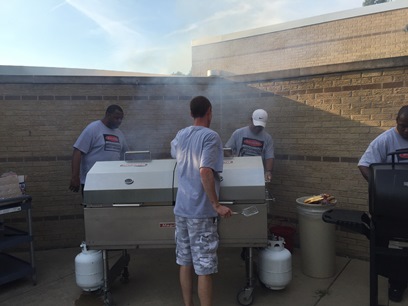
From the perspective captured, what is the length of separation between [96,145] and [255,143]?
1.89m

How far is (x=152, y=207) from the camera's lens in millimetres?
3102

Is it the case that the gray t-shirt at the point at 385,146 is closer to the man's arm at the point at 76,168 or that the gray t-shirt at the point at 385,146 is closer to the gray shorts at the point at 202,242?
the gray shorts at the point at 202,242

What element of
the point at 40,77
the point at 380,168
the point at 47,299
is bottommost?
the point at 47,299

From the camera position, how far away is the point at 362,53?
1190 centimetres

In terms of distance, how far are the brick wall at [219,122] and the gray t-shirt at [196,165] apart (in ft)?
7.40

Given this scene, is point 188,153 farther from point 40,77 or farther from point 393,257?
point 40,77

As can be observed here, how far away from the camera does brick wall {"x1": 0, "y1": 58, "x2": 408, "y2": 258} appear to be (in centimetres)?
425

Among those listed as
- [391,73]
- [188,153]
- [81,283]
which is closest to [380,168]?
[188,153]

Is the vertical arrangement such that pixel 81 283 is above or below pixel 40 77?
below

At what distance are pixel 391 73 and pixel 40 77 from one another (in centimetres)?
438

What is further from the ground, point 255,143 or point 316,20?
point 316,20

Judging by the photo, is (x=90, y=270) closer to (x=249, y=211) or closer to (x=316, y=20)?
(x=249, y=211)

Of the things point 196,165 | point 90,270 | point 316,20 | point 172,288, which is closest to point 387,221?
point 196,165

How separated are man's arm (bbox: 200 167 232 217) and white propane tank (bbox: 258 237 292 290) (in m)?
0.84
